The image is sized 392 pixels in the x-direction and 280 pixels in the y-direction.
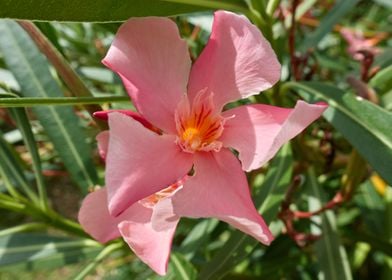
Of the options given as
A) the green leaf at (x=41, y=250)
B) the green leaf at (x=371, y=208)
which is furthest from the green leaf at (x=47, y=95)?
the green leaf at (x=371, y=208)

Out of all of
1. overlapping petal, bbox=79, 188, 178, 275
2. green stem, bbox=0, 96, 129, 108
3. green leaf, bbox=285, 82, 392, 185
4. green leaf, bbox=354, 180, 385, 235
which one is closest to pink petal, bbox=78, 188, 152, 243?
overlapping petal, bbox=79, 188, 178, 275

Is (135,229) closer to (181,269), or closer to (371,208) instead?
(181,269)

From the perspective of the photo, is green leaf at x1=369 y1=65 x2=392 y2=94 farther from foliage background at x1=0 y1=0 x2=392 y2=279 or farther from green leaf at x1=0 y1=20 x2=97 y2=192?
green leaf at x1=0 y1=20 x2=97 y2=192

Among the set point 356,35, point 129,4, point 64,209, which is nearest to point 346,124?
point 129,4

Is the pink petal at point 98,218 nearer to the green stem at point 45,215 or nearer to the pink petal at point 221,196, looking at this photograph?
the pink petal at point 221,196

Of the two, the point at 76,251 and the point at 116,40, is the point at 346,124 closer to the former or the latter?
the point at 116,40

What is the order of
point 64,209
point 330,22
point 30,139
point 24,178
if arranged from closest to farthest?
point 30,139 → point 24,178 → point 330,22 → point 64,209

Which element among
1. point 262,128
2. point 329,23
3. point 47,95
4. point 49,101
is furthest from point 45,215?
point 329,23
